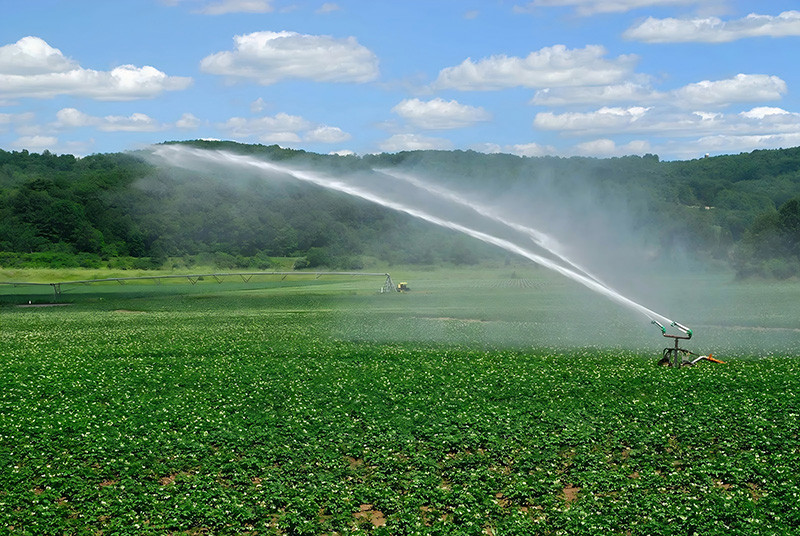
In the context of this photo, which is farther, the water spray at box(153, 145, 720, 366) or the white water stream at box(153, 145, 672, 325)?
the white water stream at box(153, 145, 672, 325)

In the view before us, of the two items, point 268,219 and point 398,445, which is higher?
point 268,219

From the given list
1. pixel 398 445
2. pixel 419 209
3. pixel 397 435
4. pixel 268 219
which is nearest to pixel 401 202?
pixel 419 209

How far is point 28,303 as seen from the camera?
229 ft

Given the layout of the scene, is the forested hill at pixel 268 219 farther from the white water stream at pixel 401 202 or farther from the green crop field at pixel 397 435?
the green crop field at pixel 397 435

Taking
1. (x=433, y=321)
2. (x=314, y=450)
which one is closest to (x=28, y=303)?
(x=433, y=321)

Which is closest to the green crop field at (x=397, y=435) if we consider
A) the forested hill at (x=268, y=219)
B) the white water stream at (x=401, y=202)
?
the white water stream at (x=401, y=202)

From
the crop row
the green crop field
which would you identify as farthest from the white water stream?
the crop row

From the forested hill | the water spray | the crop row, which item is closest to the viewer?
the crop row

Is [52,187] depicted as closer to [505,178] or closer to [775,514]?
[505,178]

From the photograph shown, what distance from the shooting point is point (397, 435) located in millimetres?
19641

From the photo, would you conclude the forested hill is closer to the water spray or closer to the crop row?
the water spray

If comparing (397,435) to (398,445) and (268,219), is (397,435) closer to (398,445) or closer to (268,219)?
(398,445)

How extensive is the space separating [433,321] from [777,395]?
87.1ft

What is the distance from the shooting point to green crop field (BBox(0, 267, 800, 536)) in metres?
14.9
